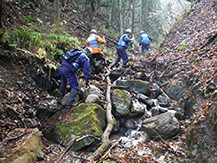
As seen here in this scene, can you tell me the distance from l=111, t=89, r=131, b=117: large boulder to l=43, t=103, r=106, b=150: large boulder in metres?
0.64

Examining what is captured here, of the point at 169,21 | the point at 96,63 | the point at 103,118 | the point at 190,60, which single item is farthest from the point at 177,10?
the point at 103,118

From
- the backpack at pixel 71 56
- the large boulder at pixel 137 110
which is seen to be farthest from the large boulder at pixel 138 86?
the backpack at pixel 71 56

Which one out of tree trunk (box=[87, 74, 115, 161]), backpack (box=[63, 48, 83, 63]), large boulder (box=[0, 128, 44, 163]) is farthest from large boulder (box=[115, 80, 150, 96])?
large boulder (box=[0, 128, 44, 163])

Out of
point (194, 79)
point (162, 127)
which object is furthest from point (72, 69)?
point (194, 79)

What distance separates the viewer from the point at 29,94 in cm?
572

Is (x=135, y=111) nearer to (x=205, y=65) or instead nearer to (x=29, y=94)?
(x=205, y=65)

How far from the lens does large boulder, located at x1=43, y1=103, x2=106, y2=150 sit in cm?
456

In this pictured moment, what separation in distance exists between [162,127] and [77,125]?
2643mm

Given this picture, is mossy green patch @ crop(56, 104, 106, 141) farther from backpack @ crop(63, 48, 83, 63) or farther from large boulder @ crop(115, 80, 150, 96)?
large boulder @ crop(115, 80, 150, 96)

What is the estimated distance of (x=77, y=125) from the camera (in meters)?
4.82

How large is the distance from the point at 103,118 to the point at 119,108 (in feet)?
2.90

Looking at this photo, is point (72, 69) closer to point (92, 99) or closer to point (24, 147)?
point (92, 99)

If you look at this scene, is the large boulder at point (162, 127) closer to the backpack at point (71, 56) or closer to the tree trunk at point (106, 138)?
the tree trunk at point (106, 138)

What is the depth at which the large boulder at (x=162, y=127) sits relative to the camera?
432 cm
